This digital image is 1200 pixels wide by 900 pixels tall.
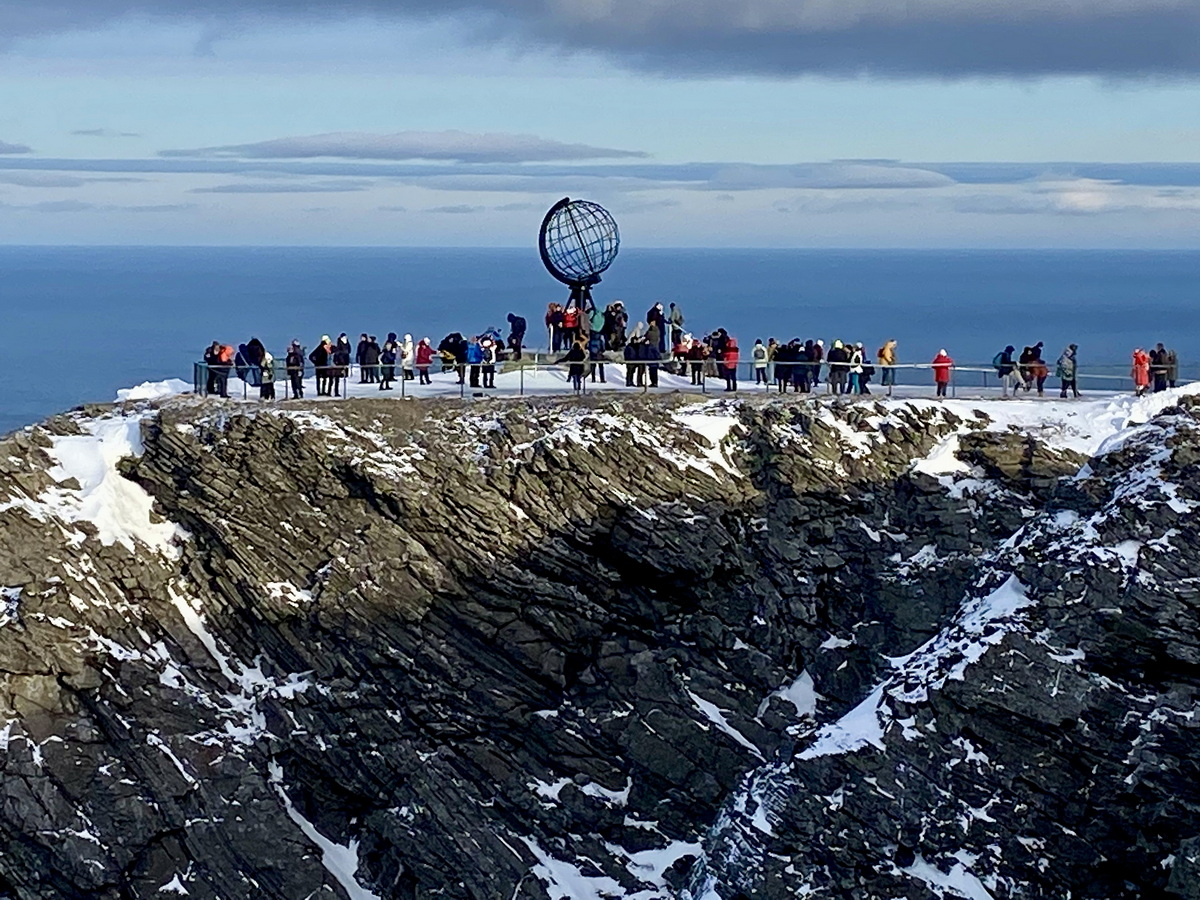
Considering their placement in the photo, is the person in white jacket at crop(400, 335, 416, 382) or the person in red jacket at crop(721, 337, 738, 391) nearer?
the person in red jacket at crop(721, 337, 738, 391)

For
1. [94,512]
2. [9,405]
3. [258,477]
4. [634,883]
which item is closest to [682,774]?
[634,883]

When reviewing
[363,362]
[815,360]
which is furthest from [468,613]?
[815,360]

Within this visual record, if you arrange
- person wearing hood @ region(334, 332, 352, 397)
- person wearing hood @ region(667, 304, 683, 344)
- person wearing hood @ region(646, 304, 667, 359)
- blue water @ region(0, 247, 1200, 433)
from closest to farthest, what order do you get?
1. person wearing hood @ region(334, 332, 352, 397)
2. person wearing hood @ region(646, 304, 667, 359)
3. person wearing hood @ region(667, 304, 683, 344)
4. blue water @ region(0, 247, 1200, 433)

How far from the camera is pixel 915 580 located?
4016cm

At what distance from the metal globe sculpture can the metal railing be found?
2841mm

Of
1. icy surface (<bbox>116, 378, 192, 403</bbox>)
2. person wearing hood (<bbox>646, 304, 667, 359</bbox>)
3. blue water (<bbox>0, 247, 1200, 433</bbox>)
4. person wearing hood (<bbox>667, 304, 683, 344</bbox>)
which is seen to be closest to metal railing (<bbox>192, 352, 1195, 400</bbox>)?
person wearing hood (<bbox>646, 304, 667, 359</bbox>)

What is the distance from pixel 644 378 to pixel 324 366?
806 centimetres

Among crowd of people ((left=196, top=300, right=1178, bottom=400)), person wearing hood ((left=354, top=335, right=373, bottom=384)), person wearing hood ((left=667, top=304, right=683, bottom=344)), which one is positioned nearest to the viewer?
crowd of people ((left=196, top=300, right=1178, bottom=400))

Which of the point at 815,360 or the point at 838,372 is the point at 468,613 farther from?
the point at 838,372

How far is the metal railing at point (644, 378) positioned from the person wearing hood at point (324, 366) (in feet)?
0.12

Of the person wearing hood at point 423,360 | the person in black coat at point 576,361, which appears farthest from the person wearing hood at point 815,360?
the person wearing hood at point 423,360

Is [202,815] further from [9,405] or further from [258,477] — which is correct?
[9,405]

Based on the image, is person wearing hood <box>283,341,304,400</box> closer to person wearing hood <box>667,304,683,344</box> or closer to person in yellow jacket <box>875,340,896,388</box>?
person wearing hood <box>667,304,683,344</box>

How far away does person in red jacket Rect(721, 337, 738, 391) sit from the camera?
4456cm
